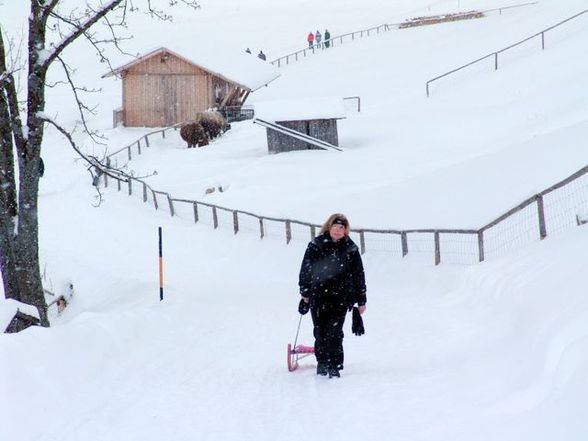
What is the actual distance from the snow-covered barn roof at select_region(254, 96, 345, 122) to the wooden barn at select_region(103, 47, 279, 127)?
8.82 metres

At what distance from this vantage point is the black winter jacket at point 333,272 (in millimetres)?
8570

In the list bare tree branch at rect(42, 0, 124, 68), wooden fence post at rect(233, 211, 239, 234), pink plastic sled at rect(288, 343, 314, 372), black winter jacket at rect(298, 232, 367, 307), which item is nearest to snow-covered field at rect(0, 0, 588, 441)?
pink plastic sled at rect(288, 343, 314, 372)

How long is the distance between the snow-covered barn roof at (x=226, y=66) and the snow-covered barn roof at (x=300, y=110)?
7.83 metres

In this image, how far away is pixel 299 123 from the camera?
120 ft

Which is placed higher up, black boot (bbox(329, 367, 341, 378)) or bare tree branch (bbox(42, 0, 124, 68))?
bare tree branch (bbox(42, 0, 124, 68))

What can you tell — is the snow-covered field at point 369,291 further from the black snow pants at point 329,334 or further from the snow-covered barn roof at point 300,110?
the snow-covered barn roof at point 300,110

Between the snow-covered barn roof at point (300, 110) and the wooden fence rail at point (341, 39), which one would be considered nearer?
the snow-covered barn roof at point (300, 110)

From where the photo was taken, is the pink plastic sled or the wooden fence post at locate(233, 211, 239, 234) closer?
the pink plastic sled

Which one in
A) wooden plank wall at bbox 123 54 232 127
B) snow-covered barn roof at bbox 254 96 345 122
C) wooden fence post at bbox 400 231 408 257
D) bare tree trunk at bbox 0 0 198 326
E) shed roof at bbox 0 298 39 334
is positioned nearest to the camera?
shed roof at bbox 0 298 39 334

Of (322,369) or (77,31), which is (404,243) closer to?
(77,31)

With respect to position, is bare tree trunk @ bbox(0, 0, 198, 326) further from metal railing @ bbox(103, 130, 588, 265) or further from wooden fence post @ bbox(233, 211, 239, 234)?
wooden fence post @ bbox(233, 211, 239, 234)

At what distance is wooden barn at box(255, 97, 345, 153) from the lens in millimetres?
36188

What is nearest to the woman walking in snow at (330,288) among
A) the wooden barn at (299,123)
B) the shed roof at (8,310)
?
the shed roof at (8,310)

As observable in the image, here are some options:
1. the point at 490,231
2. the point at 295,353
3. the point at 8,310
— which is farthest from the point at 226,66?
the point at 295,353
